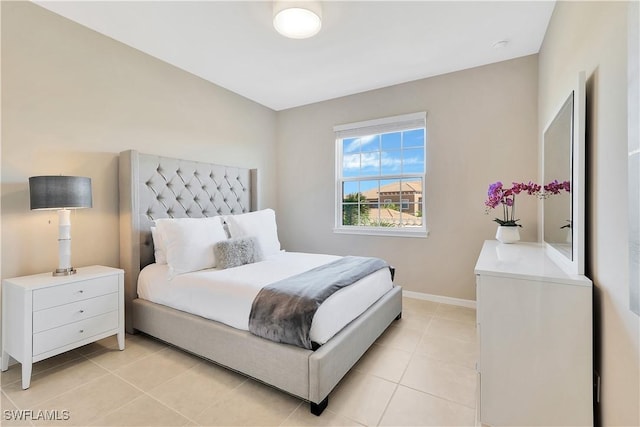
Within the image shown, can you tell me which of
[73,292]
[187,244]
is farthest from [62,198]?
[187,244]

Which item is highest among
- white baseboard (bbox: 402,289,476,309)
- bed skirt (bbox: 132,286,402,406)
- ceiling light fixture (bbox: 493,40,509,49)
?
ceiling light fixture (bbox: 493,40,509,49)

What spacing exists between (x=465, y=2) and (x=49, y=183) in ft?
10.5

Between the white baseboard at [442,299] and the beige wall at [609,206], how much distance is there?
6.28ft

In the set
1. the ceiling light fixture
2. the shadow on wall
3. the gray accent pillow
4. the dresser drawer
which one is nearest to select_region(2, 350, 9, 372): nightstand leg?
the dresser drawer

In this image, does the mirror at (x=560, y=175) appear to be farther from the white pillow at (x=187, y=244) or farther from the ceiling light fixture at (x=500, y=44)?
the white pillow at (x=187, y=244)

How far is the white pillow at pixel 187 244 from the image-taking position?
2324 millimetres

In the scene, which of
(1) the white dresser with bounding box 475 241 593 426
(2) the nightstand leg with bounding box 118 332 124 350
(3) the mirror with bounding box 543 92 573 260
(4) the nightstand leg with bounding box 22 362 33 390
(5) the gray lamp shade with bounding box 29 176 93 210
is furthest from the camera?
(2) the nightstand leg with bounding box 118 332 124 350

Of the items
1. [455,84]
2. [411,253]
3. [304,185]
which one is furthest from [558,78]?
[304,185]

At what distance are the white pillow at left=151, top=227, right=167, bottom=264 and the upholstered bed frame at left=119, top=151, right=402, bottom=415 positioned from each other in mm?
107

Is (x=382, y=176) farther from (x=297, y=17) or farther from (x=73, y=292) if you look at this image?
(x=73, y=292)

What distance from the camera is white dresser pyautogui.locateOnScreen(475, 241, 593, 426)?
1215 millimetres

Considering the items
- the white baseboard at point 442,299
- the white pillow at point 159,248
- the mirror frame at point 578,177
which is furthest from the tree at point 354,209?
the mirror frame at point 578,177

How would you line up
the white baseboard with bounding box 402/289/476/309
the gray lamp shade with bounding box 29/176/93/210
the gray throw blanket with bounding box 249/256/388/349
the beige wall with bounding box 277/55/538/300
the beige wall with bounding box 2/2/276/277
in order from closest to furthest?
1. the gray throw blanket with bounding box 249/256/388/349
2. the gray lamp shade with bounding box 29/176/93/210
3. the beige wall with bounding box 2/2/276/277
4. the beige wall with bounding box 277/55/538/300
5. the white baseboard with bounding box 402/289/476/309

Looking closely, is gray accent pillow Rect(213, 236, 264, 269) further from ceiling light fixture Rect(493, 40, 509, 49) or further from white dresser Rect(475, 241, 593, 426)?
ceiling light fixture Rect(493, 40, 509, 49)
